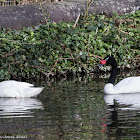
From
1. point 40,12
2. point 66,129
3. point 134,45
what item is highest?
point 40,12

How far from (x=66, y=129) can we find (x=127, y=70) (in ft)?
32.8

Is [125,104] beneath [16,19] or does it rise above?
beneath

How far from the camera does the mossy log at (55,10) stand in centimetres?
1692

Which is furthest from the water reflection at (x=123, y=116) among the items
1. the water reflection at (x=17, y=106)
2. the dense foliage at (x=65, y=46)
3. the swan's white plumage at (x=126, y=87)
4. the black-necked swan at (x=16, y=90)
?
the dense foliage at (x=65, y=46)

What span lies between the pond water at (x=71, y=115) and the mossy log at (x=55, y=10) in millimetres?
4648

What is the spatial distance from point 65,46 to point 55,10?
233 centimetres

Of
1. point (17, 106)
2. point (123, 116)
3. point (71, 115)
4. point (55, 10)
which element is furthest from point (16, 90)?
point (55, 10)

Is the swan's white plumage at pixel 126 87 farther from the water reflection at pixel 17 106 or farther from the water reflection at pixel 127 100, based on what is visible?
the water reflection at pixel 17 106

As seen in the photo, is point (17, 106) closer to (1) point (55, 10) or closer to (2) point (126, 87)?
(2) point (126, 87)

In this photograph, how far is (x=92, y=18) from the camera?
18594 millimetres

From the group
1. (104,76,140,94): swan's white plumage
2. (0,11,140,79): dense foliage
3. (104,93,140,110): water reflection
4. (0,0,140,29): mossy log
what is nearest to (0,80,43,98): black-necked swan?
(104,93,140,110): water reflection

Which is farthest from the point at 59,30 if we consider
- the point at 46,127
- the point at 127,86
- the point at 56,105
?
the point at 46,127

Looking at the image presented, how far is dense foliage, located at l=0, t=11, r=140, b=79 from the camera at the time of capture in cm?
1530

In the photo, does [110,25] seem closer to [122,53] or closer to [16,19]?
[122,53]
